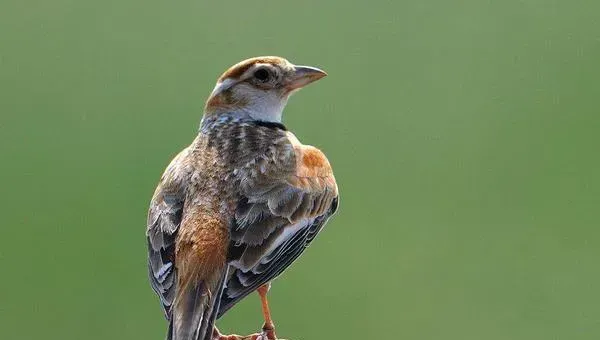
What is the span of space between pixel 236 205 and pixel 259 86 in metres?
1.47

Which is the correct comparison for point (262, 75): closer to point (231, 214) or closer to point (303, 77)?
point (303, 77)

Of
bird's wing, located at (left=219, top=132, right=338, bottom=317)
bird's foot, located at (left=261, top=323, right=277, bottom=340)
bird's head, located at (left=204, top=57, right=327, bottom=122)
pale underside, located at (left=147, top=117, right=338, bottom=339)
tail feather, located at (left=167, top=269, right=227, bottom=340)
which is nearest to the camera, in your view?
tail feather, located at (left=167, top=269, right=227, bottom=340)

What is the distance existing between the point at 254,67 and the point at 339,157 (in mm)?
4628

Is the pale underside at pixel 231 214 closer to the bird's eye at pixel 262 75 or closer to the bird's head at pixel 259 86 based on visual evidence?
the bird's head at pixel 259 86

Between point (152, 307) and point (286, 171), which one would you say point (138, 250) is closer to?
point (152, 307)

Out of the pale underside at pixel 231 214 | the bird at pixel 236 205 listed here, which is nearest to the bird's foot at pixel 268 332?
the bird at pixel 236 205

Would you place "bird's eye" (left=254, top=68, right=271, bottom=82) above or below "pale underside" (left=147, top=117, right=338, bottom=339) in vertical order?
above

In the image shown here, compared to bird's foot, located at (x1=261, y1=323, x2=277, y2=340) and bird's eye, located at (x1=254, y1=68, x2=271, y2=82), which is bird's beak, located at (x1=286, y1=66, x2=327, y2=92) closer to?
bird's eye, located at (x1=254, y1=68, x2=271, y2=82)

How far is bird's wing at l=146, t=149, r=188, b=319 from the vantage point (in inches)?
273

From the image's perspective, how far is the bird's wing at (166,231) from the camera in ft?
22.7

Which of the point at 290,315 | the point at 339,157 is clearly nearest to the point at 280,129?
the point at 290,315

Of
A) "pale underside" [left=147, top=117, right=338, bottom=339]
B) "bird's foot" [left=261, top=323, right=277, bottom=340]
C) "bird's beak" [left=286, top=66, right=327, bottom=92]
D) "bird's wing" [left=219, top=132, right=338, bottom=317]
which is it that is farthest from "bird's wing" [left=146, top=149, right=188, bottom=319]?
"bird's beak" [left=286, top=66, right=327, bottom=92]

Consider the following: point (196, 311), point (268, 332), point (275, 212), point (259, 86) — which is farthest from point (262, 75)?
point (196, 311)

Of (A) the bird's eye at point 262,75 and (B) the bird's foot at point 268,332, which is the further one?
(A) the bird's eye at point 262,75
